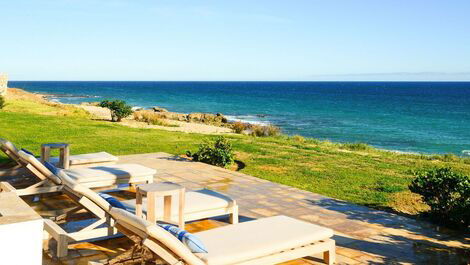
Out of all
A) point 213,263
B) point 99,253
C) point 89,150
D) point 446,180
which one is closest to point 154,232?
point 213,263

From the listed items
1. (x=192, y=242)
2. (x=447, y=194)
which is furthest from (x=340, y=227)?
(x=192, y=242)

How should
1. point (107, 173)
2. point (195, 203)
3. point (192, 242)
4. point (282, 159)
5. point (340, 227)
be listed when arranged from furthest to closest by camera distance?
point (282, 159), point (107, 173), point (340, 227), point (195, 203), point (192, 242)

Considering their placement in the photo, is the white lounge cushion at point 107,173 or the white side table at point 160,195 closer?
the white side table at point 160,195

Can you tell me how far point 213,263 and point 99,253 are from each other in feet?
5.49

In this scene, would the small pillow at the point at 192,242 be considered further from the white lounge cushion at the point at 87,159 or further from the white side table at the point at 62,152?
the white lounge cushion at the point at 87,159

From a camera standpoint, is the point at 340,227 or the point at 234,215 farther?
the point at 340,227

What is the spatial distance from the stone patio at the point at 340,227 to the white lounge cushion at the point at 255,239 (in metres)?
0.46

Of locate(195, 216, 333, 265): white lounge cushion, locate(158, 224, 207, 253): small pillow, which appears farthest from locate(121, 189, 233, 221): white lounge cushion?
locate(158, 224, 207, 253): small pillow

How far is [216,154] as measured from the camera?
1061 cm

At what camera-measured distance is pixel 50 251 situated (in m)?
4.82

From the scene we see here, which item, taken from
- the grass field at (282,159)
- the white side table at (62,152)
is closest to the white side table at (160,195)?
the white side table at (62,152)

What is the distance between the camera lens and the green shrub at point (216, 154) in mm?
10609

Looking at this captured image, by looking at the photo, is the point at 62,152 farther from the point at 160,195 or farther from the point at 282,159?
the point at 282,159

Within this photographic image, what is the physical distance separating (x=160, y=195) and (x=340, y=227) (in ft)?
8.78
